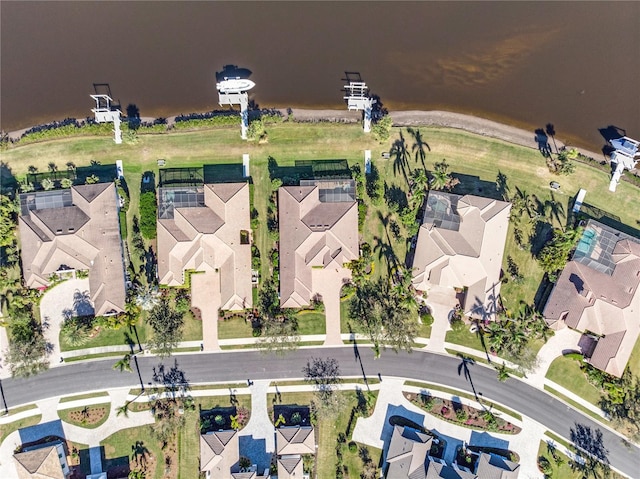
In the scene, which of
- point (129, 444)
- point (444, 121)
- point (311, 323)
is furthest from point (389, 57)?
point (129, 444)

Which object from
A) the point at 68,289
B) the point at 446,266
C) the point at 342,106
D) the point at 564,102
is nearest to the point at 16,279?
the point at 68,289

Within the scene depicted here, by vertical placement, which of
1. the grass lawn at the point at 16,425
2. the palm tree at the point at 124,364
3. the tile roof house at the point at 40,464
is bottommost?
the tile roof house at the point at 40,464

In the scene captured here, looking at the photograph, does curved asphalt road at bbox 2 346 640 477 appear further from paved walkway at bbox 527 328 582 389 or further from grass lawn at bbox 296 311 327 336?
paved walkway at bbox 527 328 582 389

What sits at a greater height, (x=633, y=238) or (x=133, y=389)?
(x=633, y=238)

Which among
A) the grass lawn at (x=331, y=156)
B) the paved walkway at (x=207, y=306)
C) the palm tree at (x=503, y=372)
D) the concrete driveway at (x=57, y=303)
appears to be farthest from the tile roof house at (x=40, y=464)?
the palm tree at (x=503, y=372)

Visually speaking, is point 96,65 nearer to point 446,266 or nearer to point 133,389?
point 133,389

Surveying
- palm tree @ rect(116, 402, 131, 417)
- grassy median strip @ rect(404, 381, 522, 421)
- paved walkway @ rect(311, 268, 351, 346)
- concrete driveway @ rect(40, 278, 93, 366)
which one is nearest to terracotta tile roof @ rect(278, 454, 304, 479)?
paved walkway @ rect(311, 268, 351, 346)

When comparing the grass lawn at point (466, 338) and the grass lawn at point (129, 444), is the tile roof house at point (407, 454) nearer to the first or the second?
the grass lawn at point (466, 338)
